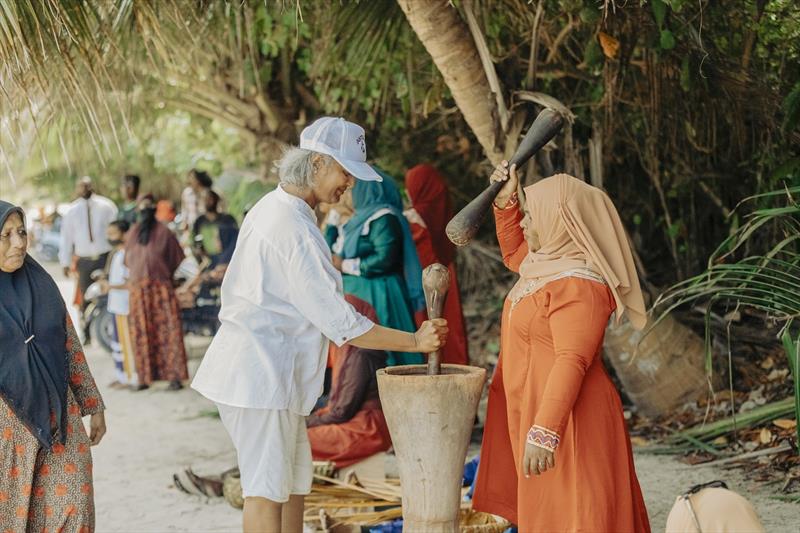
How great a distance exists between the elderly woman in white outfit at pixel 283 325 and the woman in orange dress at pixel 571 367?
348 millimetres

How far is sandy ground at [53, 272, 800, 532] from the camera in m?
4.96

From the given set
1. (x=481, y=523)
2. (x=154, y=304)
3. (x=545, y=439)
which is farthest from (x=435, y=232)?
(x=154, y=304)

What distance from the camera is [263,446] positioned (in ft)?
11.6

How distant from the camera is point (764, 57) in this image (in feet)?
19.3

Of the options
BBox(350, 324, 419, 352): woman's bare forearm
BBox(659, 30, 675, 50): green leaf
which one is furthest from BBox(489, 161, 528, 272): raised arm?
BBox(659, 30, 675, 50): green leaf

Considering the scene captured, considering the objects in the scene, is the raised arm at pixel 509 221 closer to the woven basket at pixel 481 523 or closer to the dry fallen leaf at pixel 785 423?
the woven basket at pixel 481 523

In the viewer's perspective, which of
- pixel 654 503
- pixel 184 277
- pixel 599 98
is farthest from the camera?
pixel 184 277

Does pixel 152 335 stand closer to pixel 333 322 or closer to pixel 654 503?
pixel 654 503

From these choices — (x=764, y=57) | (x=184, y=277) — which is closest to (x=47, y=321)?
(x=764, y=57)

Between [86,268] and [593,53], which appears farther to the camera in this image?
[86,268]

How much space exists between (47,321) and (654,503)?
2902 mm

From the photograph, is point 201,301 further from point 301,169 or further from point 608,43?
point 301,169

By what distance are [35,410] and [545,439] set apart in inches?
68.8

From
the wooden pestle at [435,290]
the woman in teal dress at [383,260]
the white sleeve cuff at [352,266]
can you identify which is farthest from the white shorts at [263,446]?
the white sleeve cuff at [352,266]
